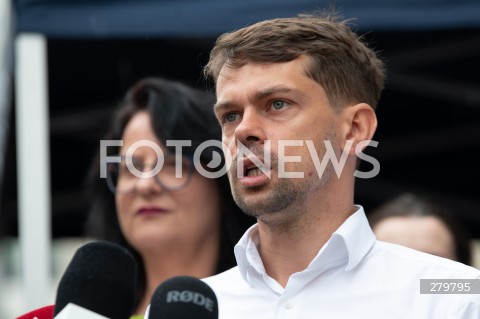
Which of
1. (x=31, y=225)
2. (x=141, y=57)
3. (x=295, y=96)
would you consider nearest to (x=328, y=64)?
(x=295, y=96)

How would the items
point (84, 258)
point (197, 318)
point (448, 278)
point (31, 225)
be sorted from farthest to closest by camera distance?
point (31, 225), point (448, 278), point (84, 258), point (197, 318)

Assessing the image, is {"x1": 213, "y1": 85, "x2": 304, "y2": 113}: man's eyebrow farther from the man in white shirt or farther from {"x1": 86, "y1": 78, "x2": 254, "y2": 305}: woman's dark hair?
{"x1": 86, "y1": 78, "x2": 254, "y2": 305}: woman's dark hair

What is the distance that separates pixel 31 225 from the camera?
139 inches

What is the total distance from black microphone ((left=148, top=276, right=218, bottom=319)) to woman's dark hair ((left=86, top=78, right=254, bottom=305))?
4.20ft

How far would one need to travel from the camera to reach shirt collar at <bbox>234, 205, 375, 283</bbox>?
1.99 meters

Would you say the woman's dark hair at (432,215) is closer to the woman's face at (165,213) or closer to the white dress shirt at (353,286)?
the woman's face at (165,213)

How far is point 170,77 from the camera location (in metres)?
4.04

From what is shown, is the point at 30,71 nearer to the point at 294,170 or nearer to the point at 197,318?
the point at 294,170

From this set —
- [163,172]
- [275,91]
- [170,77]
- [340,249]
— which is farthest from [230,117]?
[170,77]

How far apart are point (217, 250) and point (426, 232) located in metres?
0.81

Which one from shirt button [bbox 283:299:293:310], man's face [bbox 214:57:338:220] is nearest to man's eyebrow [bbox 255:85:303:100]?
Answer: man's face [bbox 214:57:338:220]

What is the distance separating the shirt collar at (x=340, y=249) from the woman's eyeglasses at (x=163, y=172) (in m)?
0.75

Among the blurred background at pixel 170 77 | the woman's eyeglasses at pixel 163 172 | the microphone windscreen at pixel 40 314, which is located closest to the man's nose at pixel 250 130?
the microphone windscreen at pixel 40 314

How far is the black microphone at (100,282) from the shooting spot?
5.43 feet
